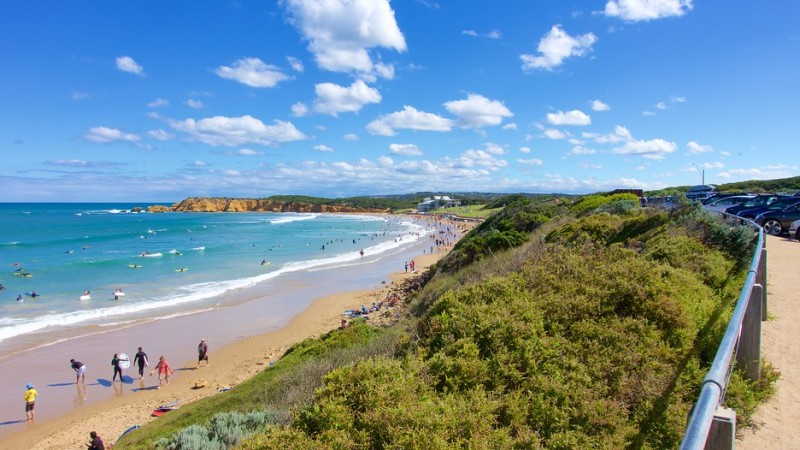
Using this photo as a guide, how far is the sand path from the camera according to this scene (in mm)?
3650

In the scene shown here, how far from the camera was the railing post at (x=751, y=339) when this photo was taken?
3975mm

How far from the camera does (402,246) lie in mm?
55031

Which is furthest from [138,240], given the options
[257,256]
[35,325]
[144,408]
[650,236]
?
[650,236]

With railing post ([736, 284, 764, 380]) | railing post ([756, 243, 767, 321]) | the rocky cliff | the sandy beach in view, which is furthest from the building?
railing post ([736, 284, 764, 380])

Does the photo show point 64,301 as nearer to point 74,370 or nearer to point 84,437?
point 74,370

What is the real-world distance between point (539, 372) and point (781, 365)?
2.43 m

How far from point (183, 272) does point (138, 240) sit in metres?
32.5

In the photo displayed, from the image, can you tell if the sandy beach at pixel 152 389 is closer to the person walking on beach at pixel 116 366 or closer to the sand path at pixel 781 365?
the person walking on beach at pixel 116 366

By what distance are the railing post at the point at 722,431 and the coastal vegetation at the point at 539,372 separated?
2115mm

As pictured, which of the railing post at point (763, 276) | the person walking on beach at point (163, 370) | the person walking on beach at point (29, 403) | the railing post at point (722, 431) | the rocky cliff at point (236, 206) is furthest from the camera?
the rocky cliff at point (236, 206)

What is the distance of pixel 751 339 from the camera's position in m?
4.18

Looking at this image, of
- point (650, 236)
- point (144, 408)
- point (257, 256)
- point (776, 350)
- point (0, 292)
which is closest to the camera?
point (776, 350)

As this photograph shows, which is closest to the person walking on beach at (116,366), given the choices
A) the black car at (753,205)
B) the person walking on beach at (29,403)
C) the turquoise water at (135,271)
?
Result: the person walking on beach at (29,403)

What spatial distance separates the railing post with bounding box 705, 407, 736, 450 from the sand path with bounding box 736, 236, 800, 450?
217 centimetres
